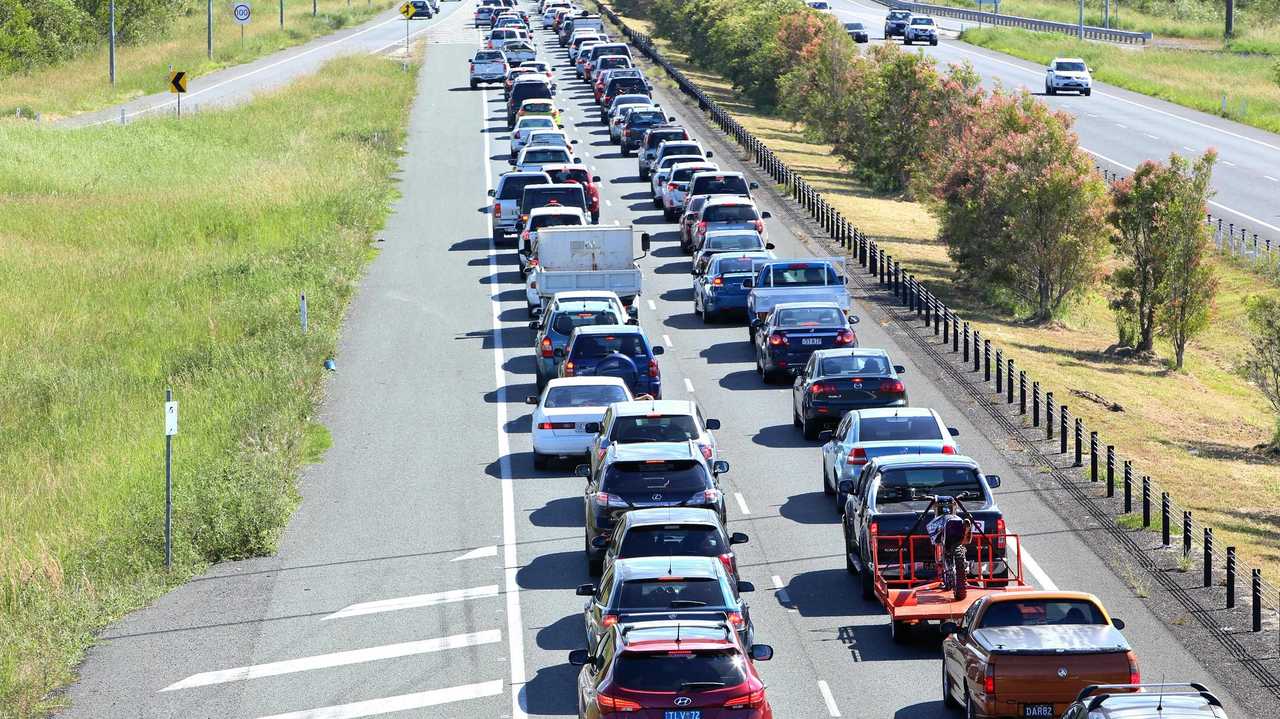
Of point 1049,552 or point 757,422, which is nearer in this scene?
point 1049,552

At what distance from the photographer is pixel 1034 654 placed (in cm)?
1670

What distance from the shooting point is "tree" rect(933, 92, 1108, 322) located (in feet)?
151

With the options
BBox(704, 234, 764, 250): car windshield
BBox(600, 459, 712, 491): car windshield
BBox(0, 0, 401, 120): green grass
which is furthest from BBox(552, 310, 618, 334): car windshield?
BBox(0, 0, 401, 120): green grass

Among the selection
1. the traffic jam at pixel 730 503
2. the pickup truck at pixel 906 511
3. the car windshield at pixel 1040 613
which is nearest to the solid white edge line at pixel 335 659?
the traffic jam at pixel 730 503

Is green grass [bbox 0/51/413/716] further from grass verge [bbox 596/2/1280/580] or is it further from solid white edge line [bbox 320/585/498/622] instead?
grass verge [bbox 596/2/1280/580]

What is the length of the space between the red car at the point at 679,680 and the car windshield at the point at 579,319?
18909 millimetres

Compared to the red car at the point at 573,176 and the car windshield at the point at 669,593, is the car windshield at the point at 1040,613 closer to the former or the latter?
the car windshield at the point at 669,593

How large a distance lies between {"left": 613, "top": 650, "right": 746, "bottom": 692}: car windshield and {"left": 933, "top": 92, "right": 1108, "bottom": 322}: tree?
32.0 m

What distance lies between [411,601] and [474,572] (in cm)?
142

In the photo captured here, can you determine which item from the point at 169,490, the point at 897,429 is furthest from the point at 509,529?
the point at 897,429

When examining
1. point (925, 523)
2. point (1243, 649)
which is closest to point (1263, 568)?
point (1243, 649)

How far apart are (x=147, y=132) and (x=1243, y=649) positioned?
6114cm

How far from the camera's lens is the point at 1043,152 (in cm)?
4669

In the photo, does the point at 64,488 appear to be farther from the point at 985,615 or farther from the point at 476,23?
the point at 476,23
